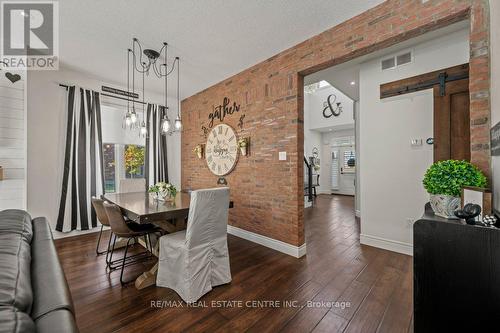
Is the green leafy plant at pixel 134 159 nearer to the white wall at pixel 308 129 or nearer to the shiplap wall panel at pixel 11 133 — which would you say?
the shiplap wall panel at pixel 11 133

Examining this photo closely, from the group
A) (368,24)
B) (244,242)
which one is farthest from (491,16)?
(244,242)

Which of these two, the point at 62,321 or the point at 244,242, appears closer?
the point at 62,321

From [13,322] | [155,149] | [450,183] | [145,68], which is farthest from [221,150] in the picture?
[13,322]

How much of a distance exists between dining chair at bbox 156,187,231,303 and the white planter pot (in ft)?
5.46

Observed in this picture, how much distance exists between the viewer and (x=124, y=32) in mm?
2611

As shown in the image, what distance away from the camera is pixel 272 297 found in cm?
197

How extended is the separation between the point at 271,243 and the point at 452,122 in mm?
2774

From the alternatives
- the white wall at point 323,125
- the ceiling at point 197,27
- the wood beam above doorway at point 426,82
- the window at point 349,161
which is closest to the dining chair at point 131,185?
the ceiling at point 197,27

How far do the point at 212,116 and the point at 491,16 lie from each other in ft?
12.3

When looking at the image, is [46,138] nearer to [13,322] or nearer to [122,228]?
[122,228]

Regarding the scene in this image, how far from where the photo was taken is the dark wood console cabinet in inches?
40.3

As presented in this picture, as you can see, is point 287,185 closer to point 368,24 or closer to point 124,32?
point 368,24

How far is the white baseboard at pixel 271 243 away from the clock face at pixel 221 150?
3.60 feet

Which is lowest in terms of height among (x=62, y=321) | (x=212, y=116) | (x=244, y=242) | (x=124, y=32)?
(x=244, y=242)
